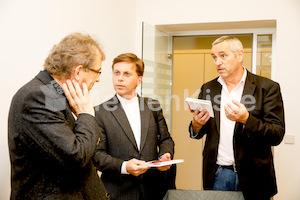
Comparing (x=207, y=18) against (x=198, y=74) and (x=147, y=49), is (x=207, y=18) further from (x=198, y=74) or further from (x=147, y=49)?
(x=198, y=74)

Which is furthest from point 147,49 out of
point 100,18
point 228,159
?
point 228,159

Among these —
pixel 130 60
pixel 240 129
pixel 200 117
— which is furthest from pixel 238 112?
pixel 130 60

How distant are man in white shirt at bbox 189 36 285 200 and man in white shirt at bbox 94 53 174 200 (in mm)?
321

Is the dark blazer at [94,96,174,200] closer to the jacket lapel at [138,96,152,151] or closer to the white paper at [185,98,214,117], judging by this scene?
the jacket lapel at [138,96,152,151]

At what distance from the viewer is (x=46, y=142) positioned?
39.8 inches

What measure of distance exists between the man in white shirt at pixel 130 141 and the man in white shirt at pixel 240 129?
0.32 metres

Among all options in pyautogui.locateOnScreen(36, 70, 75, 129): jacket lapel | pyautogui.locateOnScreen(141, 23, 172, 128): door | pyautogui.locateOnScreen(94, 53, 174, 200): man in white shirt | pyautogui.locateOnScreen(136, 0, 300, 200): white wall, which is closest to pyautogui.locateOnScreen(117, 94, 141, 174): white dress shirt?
pyautogui.locateOnScreen(94, 53, 174, 200): man in white shirt

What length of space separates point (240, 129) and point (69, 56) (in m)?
1.22

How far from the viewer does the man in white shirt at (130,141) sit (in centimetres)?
171

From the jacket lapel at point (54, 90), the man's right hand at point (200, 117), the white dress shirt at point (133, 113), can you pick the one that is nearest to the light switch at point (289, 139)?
the man's right hand at point (200, 117)

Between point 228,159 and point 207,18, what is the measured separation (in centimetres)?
169

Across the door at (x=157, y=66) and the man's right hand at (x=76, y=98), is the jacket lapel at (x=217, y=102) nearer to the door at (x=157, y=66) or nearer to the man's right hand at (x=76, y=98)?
the door at (x=157, y=66)

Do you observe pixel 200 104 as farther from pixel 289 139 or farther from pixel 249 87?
pixel 289 139

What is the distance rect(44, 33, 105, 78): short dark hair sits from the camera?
1.15 m
